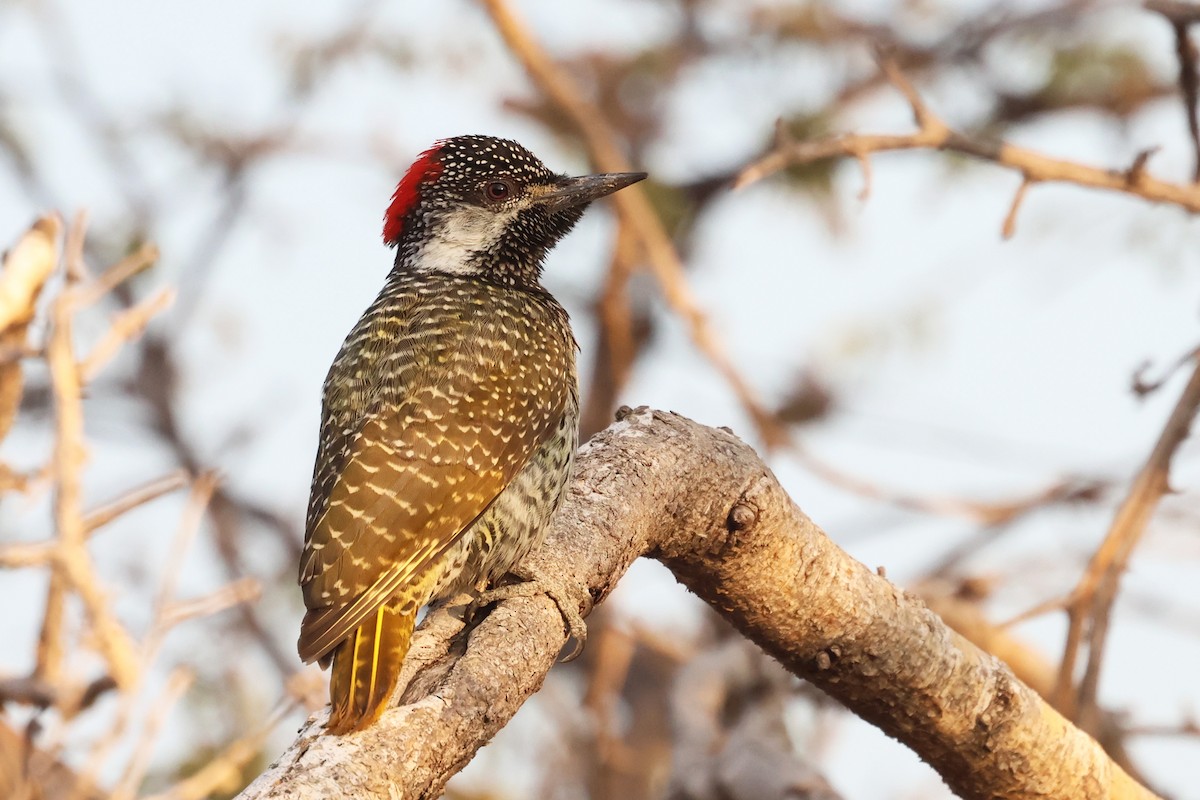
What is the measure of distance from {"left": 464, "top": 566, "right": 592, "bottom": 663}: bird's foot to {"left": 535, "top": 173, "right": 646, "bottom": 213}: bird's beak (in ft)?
6.25

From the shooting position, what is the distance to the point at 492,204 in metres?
5.36

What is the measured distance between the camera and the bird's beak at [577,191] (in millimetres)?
5289

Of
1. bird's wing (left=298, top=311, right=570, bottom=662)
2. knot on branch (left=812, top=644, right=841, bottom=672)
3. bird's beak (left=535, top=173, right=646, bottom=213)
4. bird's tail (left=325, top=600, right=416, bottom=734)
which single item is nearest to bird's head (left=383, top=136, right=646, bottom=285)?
bird's beak (left=535, top=173, right=646, bottom=213)

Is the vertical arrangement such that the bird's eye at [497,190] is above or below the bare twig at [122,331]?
below

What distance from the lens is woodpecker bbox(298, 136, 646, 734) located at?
3729mm

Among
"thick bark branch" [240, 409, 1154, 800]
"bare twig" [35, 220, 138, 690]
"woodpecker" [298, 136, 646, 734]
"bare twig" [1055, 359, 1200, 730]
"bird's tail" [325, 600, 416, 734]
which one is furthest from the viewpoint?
"bare twig" [1055, 359, 1200, 730]

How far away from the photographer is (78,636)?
403 cm

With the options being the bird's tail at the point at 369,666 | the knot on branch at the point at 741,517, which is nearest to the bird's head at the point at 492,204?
the knot on branch at the point at 741,517

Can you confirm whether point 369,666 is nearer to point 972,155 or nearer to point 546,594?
point 546,594

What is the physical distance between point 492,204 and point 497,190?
58 millimetres

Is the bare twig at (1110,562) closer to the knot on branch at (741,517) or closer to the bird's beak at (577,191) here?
the knot on branch at (741,517)

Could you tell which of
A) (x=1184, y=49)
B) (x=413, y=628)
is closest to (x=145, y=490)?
(x=413, y=628)

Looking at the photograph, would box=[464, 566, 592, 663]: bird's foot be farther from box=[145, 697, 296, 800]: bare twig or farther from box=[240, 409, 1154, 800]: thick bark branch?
box=[145, 697, 296, 800]: bare twig

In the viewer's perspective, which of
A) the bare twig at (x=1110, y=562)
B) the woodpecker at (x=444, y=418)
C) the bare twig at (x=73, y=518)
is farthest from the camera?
the bare twig at (x=1110, y=562)
